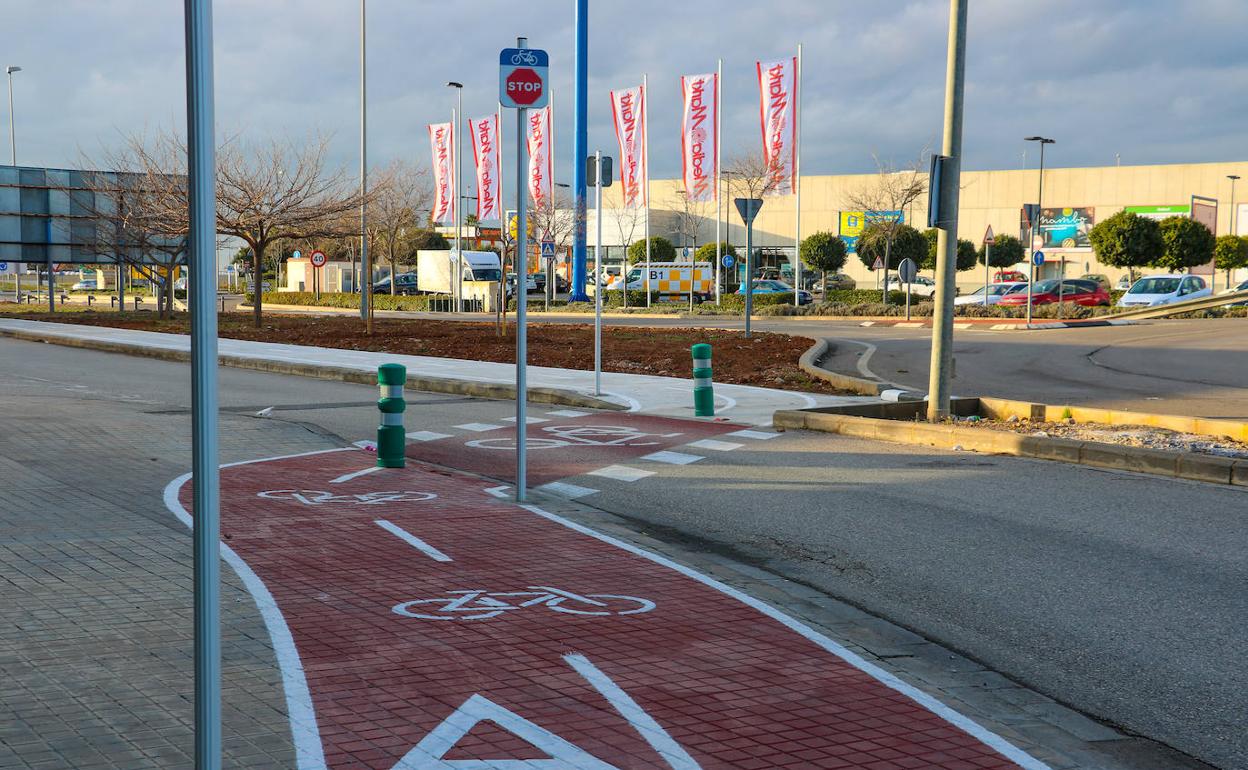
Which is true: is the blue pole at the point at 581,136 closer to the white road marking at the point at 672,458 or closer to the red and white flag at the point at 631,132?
the red and white flag at the point at 631,132

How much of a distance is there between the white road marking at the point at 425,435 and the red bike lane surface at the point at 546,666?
16.9ft

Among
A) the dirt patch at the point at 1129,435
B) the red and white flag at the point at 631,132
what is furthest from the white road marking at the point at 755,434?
the red and white flag at the point at 631,132

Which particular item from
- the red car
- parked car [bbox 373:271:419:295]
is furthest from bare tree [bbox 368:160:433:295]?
the red car

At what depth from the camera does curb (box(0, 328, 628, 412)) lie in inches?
699

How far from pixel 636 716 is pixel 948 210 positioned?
32.9ft

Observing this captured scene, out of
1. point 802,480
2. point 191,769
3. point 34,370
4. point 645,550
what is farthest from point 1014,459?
point 34,370

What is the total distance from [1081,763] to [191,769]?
328 centimetres

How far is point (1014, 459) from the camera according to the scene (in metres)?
12.3

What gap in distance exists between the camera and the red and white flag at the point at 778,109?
52344 millimetres

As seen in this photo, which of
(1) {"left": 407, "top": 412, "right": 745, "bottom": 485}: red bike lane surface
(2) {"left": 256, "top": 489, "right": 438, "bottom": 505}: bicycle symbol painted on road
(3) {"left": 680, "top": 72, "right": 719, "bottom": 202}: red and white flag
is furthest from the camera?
(3) {"left": 680, "top": 72, "right": 719, "bottom": 202}: red and white flag

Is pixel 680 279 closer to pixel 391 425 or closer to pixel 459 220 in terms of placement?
pixel 459 220

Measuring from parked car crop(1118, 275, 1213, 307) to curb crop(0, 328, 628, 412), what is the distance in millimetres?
32818

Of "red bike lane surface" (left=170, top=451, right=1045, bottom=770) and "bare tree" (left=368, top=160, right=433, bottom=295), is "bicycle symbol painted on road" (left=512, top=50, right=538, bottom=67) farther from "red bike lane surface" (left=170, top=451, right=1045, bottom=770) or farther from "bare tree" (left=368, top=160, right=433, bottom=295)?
"bare tree" (left=368, top=160, right=433, bottom=295)

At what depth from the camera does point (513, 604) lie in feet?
22.5
